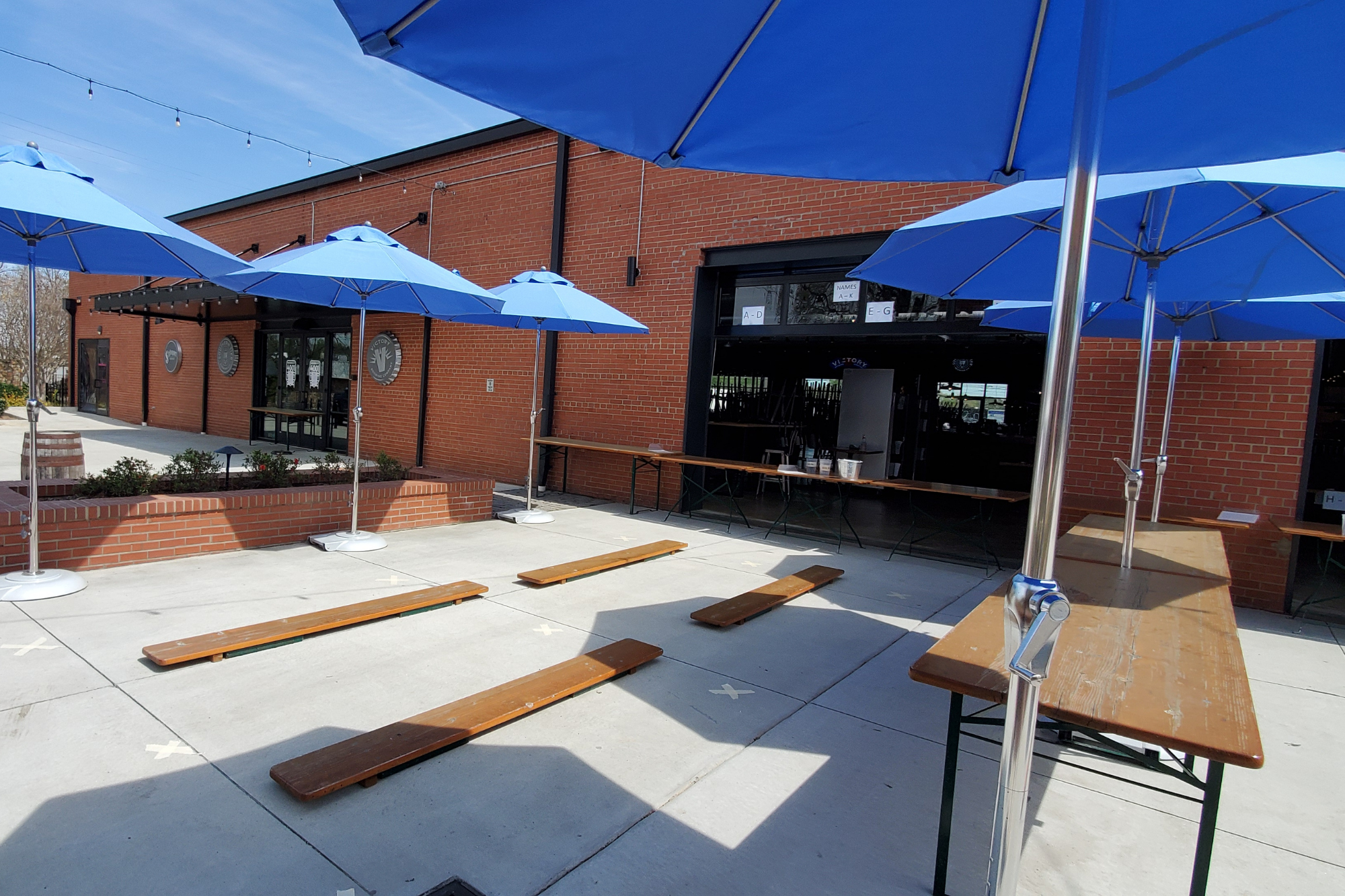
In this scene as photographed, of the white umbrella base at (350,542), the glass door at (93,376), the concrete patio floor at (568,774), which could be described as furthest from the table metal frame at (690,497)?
the glass door at (93,376)

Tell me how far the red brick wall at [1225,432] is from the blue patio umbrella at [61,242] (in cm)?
688

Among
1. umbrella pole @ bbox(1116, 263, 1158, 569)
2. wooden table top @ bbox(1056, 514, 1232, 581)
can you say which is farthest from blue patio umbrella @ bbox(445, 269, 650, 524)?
umbrella pole @ bbox(1116, 263, 1158, 569)

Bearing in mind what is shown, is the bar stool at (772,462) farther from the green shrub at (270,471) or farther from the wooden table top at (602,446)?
the green shrub at (270,471)

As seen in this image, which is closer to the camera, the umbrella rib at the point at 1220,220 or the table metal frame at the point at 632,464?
the umbrella rib at the point at 1220,220

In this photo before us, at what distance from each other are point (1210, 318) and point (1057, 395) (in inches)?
204

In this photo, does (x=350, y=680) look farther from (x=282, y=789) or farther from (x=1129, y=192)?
(x=1129, y=192)

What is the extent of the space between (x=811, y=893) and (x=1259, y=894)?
1408 millimetres

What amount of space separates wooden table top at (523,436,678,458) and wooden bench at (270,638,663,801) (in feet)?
14.6

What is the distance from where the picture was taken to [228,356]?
50.7 ft

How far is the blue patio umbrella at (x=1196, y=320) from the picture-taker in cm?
449

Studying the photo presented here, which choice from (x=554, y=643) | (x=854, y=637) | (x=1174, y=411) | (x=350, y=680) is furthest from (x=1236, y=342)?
(x=350, y=680)

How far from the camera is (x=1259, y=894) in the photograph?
2209 millimetres

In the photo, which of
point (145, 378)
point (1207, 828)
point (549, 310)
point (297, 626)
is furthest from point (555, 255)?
point (145, 378)

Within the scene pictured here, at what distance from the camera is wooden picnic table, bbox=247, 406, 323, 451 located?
42.8ft
